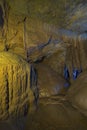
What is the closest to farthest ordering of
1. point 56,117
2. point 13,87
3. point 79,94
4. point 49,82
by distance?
1. point 13,87
2. point 56,117
3. point 79,94
4. point 49,82

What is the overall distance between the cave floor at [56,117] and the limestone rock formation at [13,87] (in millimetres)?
286

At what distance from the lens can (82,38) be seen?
6.04 metres

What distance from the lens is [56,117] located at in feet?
13.7

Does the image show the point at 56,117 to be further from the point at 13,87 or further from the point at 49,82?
the point at 49,82

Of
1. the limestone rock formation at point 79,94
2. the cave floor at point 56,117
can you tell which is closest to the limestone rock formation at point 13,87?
the cave floor at point 56,117

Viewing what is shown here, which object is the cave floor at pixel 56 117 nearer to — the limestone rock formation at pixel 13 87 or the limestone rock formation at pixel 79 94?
the limestone rock formation at pixel 79 94

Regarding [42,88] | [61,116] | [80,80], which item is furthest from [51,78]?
[61,116]

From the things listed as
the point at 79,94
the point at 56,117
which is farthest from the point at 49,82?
the point at 56,117

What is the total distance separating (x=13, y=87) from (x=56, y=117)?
968mm

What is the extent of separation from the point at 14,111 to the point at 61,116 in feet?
2.85

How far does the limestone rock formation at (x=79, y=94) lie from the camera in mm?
4543

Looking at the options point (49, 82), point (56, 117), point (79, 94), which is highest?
point (49, 82)

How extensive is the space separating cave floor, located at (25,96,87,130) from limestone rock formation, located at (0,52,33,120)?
0.29 meters

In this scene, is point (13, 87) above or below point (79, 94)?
above
